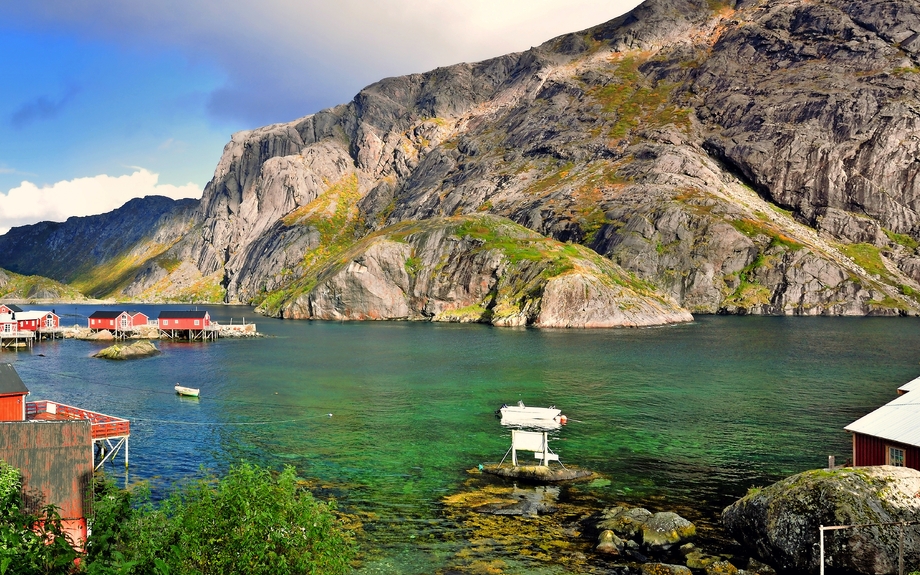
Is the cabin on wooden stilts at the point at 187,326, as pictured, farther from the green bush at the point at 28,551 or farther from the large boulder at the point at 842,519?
the large boulder at the point at 842,519

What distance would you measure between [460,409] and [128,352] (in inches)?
3243

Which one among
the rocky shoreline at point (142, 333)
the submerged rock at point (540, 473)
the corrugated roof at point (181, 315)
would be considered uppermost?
the corrugated roof at point (181, 315)

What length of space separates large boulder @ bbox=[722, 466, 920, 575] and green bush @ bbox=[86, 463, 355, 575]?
21680 millimetres

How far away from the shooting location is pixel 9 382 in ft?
146

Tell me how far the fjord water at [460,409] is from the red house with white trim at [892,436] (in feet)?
28.0

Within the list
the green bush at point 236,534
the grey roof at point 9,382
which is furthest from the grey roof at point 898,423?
the grey roof at point 9,382

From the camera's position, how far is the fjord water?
4381 centimetres

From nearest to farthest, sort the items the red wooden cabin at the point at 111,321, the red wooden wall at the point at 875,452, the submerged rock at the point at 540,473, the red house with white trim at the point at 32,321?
1. the red wooden wall at the point at 875,452
2. the submerged rock at the point at 540,473
3. the red house with white trim at the point at 32,321
4. the red wooden cabin at the point at 111,321

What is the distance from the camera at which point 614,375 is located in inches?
3706

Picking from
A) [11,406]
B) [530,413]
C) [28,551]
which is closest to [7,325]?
[11,406]

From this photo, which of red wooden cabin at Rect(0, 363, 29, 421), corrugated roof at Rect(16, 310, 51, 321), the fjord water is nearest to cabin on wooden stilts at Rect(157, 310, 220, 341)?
the fjord water

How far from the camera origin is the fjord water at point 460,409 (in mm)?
43812

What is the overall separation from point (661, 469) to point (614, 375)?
4656 cm

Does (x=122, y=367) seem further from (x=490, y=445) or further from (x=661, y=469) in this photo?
(x=661, y=469)
